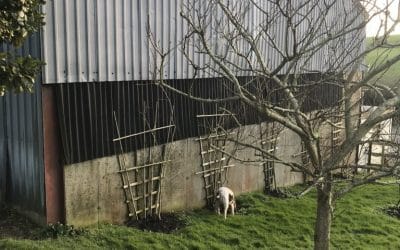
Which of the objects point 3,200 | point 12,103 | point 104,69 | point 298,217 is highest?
point 104,69

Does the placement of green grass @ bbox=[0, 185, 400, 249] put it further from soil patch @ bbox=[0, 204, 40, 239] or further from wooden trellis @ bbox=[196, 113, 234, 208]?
wooden trellis @ bbox=[196, 113, 234, 208]

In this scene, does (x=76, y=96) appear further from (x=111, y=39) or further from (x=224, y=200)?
(x=224, y=200)

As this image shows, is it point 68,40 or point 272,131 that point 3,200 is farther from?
point 272,131

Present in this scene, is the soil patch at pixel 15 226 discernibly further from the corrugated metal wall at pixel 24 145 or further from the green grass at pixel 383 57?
the green grass at pixel 383 57

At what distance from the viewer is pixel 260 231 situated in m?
9.38

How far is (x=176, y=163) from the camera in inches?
384

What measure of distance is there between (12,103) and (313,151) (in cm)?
535

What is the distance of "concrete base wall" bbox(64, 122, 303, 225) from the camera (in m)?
Result: 7.70

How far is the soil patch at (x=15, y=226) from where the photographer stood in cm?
730

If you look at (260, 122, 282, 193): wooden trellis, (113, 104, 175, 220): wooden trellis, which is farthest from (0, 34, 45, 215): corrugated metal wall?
(260, 122, 282, 193): wooden trellis

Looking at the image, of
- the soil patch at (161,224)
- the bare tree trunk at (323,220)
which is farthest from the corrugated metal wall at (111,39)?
the soil patch at (161,224)

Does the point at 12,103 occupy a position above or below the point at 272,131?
above

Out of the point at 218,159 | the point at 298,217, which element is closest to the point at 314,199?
the point at 298,217

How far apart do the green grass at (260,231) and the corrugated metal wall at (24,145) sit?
→ 3.71 feet
